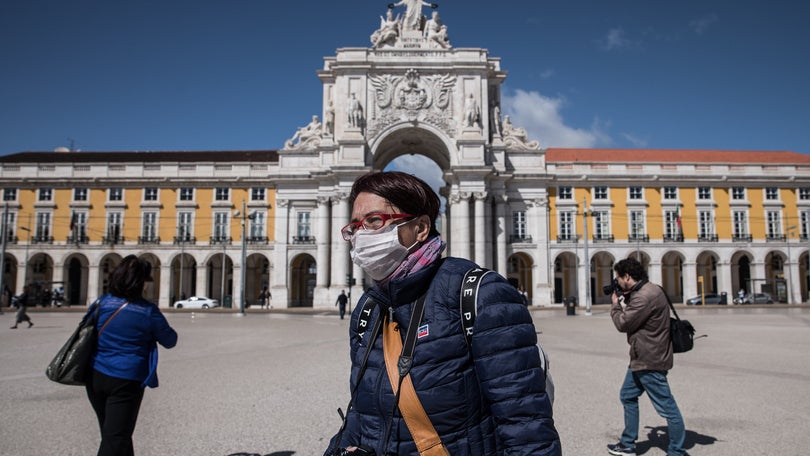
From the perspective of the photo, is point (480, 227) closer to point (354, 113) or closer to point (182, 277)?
point (354, 113)

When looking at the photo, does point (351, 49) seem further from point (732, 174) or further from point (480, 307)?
point (480, 307)

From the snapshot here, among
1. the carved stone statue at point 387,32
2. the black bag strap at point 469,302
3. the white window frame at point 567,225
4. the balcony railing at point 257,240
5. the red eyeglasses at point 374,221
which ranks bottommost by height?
the black bag strap at point 469,302

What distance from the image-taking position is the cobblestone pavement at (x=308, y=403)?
243 inches

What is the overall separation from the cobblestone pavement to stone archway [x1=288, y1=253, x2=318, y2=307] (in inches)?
1319

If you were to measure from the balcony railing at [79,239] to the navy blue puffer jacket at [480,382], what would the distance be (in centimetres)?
5177

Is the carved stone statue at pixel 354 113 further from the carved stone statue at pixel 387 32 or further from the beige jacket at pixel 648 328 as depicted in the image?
the beige jacket at pixel 648 328

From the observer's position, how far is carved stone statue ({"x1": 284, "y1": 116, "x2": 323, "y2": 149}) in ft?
151

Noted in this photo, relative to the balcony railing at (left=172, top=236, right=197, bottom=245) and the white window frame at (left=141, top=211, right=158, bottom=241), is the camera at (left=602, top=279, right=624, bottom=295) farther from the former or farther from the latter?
the white window frame at (left=141, top=211, right=158, bottom=241)

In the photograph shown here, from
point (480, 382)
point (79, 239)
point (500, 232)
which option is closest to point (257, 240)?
point (79, 239)

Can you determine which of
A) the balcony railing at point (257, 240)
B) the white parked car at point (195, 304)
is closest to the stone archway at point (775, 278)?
the balcony railing at point (257, 240)

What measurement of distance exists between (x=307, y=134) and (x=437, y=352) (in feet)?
150

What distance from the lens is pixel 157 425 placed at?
7004 mm

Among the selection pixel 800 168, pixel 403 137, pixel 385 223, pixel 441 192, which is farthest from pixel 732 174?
pixel 385 223

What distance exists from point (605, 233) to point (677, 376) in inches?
1504
